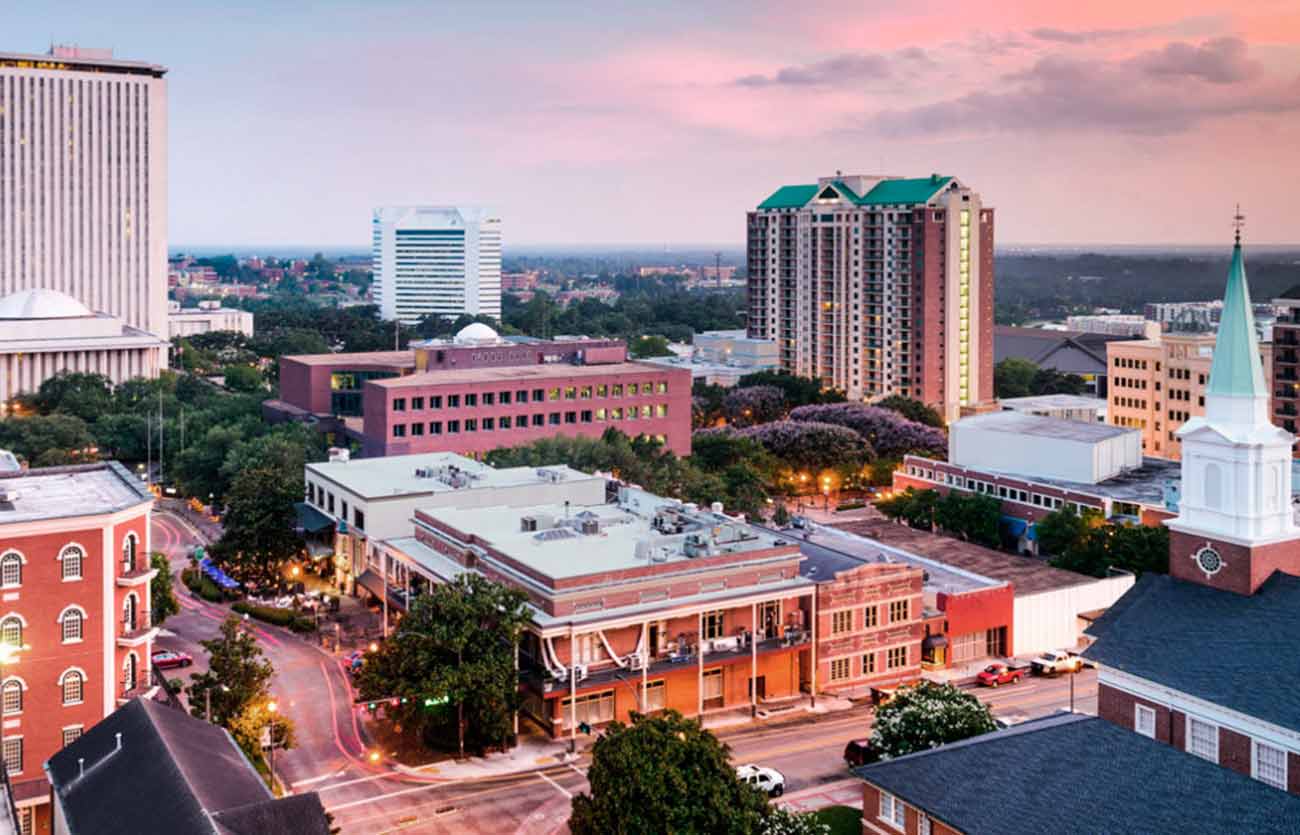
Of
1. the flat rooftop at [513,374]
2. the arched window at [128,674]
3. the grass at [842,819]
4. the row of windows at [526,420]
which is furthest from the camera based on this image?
the flat rooftop at [513,374]

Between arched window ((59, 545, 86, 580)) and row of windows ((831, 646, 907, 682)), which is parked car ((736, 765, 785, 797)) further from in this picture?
arched window ((59, 545, 86, 580))

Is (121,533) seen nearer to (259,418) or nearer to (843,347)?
(259,418)

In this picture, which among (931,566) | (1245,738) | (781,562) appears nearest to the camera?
(1245,738)

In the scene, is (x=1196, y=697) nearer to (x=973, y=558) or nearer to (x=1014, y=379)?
(x=973, y=558)

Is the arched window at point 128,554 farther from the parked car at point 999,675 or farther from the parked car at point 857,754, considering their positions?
the parked car at point 999,675

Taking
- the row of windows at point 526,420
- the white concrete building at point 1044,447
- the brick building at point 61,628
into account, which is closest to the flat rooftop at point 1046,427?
the white concrete building at point 1044,447

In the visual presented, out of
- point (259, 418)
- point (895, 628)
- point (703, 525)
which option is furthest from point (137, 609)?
point (259, 418)
